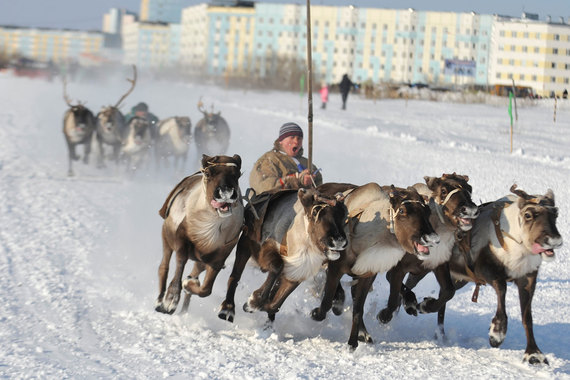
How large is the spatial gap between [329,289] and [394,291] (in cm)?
59

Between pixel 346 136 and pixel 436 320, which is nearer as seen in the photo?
pixel 436 320

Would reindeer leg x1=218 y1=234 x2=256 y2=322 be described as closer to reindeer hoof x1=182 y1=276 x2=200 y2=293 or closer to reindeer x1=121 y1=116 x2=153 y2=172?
reindeer hoof x1=182 y1=276 x2=200 y2=293

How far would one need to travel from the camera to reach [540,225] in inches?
256

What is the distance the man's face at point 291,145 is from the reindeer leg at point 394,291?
1746 millimetres

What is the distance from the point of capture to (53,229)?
11445mm

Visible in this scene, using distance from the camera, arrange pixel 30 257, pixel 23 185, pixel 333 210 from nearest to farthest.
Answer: pixel 333 210, pixel 30 257, pixel 23 185

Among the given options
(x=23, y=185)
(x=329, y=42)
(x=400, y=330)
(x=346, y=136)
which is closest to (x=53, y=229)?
(x=23, y=185)

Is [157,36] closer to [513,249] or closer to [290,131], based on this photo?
[290,131]

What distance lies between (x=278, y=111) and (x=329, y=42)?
311 ft

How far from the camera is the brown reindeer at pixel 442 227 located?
266 inches

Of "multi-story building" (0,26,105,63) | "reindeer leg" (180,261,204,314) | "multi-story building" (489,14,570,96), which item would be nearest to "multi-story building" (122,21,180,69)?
"multi-story building" (0,26,105,63)

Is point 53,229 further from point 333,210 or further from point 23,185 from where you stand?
point 333,210

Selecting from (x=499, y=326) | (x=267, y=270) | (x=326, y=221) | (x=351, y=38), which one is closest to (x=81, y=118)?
(x=267, y=270)

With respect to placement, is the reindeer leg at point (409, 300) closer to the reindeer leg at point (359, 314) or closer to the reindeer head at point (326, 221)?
the reindeer leg at point (359, 314)
